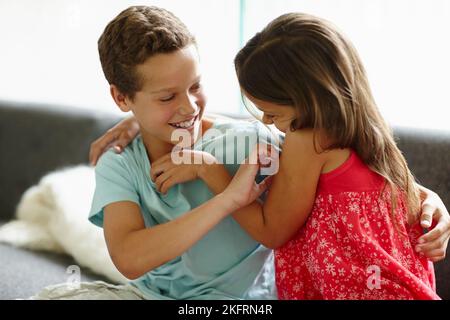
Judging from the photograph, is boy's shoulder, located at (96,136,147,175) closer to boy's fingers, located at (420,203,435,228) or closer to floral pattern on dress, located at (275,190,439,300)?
floral pattern on dress, located at (275,190,439,300)

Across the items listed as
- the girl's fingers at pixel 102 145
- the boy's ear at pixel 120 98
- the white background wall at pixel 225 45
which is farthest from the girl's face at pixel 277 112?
the white background wall at pixel 225 45

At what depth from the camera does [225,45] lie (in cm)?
226

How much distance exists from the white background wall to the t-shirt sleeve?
2.67ft

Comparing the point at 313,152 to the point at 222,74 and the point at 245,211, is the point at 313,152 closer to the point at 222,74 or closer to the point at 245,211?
the point at 245,211

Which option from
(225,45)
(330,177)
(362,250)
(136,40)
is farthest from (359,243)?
(225,45)

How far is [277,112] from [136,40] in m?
0.28

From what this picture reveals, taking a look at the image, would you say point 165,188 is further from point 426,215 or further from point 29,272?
point 29,272

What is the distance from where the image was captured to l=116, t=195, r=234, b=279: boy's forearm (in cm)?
101

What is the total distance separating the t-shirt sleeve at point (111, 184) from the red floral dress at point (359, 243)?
329mm

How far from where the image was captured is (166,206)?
1168 mm

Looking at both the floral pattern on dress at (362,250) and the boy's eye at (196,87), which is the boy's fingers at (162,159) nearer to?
the boy's eye at (196,87)

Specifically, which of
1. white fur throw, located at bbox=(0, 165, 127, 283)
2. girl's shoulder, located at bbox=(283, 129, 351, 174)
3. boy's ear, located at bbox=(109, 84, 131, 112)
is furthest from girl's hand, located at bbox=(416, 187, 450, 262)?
white fur throw, located at bbox=(0, 165, 127, 283)
